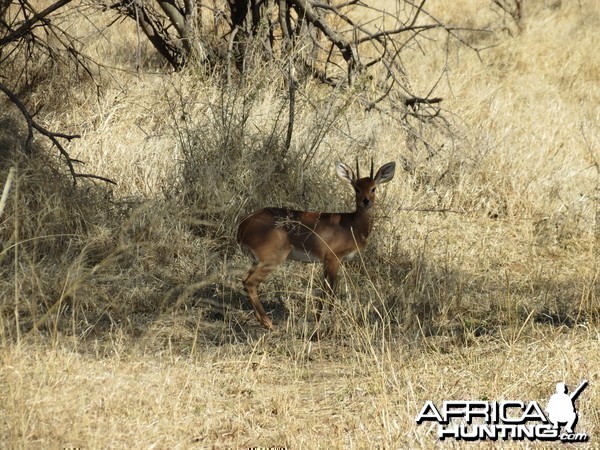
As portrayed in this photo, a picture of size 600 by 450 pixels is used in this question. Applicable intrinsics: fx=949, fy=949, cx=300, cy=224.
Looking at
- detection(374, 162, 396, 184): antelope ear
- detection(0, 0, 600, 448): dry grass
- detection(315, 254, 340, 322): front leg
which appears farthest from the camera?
detection(374, 162, 396, 184): antelope ear

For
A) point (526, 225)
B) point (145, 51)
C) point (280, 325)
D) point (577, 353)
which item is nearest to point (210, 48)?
point (145, 51)

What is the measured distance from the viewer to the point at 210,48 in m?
8.84

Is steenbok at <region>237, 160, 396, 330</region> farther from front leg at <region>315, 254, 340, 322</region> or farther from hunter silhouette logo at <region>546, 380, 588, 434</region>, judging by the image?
hunter silhouette logo at <region>546, 380, 588, 434</region>

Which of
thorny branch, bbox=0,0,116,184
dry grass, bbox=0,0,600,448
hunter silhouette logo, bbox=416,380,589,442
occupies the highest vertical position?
thorny branch, bbox=0,0,116,184

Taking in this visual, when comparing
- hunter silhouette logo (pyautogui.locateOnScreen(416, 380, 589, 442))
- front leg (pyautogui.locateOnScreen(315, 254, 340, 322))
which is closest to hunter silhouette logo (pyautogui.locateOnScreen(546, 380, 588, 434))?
hunter silhouette logo (pyautogui.locateOnScreen(416, 380, 589, 442))

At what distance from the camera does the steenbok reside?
217 inches

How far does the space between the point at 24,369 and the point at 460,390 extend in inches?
75.6

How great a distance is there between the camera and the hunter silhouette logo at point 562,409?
3.94 metres

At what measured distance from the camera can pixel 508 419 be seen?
3.99 meters

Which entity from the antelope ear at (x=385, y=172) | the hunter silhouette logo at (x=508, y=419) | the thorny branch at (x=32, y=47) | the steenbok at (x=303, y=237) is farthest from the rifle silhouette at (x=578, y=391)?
the thorny branch at (x=32, y=47)

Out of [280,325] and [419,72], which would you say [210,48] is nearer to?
[419,72]

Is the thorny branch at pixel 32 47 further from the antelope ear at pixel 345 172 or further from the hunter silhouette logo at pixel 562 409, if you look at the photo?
the hunter silhouette logo at pixel 562 409

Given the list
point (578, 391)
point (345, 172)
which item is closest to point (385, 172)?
point (345, 172)

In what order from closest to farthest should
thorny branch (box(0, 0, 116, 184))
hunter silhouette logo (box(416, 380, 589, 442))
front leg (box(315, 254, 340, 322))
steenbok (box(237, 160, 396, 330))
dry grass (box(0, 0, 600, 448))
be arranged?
hunter silhouette logo (box(416, 380, 589, 442)) < dry grass (box(0, 0, 600, 448)) < steenbok (box(237, 160, 396, 330)) < front leg (box(315, 254, 340, 322)) < thorny branch (box(0, 0, 116, 184))
